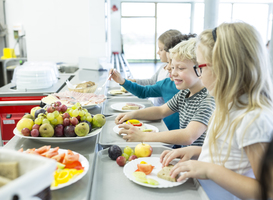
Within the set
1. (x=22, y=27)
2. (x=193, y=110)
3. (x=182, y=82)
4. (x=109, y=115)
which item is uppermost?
(x=22, y=27)

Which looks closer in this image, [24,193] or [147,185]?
[24,193]

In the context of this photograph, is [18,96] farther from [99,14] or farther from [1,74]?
[1,74]

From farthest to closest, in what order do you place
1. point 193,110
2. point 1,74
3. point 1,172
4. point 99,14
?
point 1,74 → point 99,14 → point 193,110 → point 1,172

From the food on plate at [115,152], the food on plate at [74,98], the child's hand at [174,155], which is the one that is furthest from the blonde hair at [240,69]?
the food on plate at [74,98]

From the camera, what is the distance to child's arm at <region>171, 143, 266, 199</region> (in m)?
0.92

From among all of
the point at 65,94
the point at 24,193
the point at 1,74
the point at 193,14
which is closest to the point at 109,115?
the point at 65,94

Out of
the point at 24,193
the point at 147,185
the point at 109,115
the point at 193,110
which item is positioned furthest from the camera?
the point at 109,115

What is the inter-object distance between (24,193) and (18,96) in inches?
101

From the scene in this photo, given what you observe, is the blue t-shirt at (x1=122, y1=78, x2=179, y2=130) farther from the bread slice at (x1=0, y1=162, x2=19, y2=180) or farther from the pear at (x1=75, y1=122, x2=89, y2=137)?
the bread slice at (x1=0, y1=162, x2=19, y2=180)

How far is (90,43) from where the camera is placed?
15.8 ft

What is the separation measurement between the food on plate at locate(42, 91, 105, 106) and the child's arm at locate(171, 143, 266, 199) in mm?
1081

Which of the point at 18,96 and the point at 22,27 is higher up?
the point at 22,27

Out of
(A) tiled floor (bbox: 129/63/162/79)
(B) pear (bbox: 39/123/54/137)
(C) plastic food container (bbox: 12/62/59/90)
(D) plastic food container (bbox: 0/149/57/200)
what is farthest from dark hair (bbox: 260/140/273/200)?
(A) tiled floor (bbox: 129/63/162/79)

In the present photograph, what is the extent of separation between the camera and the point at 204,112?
150 centimetres
